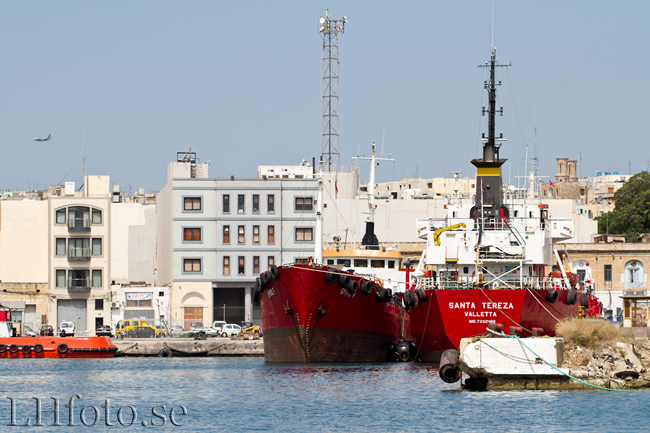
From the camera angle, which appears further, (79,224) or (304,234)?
(79,224)

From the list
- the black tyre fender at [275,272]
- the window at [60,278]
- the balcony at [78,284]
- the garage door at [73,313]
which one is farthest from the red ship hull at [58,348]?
the window at [60,278]

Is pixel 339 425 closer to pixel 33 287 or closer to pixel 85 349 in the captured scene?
pixel 85 349

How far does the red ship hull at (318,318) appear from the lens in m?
48.9

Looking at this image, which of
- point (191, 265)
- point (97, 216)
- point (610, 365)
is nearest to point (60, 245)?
point (97, 216)

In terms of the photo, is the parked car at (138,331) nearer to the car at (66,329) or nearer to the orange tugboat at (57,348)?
the car at (66,329)

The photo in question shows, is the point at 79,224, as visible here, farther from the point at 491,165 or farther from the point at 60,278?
the point at 491,165

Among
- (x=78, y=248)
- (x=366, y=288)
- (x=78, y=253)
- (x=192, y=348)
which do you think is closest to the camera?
(x=366, y=288)

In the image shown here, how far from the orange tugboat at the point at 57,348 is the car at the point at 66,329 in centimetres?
845

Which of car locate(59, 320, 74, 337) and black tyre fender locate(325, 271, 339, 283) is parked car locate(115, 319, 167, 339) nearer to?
car locate(59, 320, 74, 337)

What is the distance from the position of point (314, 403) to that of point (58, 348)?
32.4 meters

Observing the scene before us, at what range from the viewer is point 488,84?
5325 centimetres

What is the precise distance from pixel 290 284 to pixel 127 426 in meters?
17.7

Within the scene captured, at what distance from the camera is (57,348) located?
2557 inches

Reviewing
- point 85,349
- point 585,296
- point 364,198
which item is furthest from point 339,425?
point 364,198
